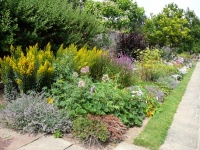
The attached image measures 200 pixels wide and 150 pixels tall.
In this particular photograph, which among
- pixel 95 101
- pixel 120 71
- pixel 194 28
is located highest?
pixel 194 28

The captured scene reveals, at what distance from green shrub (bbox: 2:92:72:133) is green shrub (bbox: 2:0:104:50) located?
216 cm

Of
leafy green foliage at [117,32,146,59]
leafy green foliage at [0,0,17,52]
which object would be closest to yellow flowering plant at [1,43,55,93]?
leafy green foliage at [0,0,17,52]

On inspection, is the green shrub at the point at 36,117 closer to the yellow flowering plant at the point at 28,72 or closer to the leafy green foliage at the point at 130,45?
the yellow flowering plant at the point at 28,72

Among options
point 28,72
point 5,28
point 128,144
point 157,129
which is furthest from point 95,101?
point 5,28

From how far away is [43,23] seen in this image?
576 cm

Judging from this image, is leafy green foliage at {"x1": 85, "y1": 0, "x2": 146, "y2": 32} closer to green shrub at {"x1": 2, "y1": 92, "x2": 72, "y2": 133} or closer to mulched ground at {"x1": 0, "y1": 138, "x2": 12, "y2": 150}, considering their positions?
green shrub at {"x1": 2, "y1": 92, "x2": 72, "y2": 133}

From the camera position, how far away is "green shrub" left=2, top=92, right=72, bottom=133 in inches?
137

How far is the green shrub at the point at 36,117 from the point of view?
348 cm

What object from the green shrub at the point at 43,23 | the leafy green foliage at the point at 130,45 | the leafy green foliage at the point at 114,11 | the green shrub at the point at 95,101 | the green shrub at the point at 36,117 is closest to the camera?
the green shrub at the point at 36,117

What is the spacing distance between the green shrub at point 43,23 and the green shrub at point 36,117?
216cm

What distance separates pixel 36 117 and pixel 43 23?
121 inches

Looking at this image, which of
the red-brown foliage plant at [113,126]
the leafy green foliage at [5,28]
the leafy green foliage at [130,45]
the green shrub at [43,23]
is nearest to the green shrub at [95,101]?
the red-brown foliage plant at [113,126]

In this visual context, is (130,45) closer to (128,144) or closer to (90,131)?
(128,144)

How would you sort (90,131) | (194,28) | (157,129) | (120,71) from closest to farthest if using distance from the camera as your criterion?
(90,131)
(157,129)
(120,71)
(194,28)
